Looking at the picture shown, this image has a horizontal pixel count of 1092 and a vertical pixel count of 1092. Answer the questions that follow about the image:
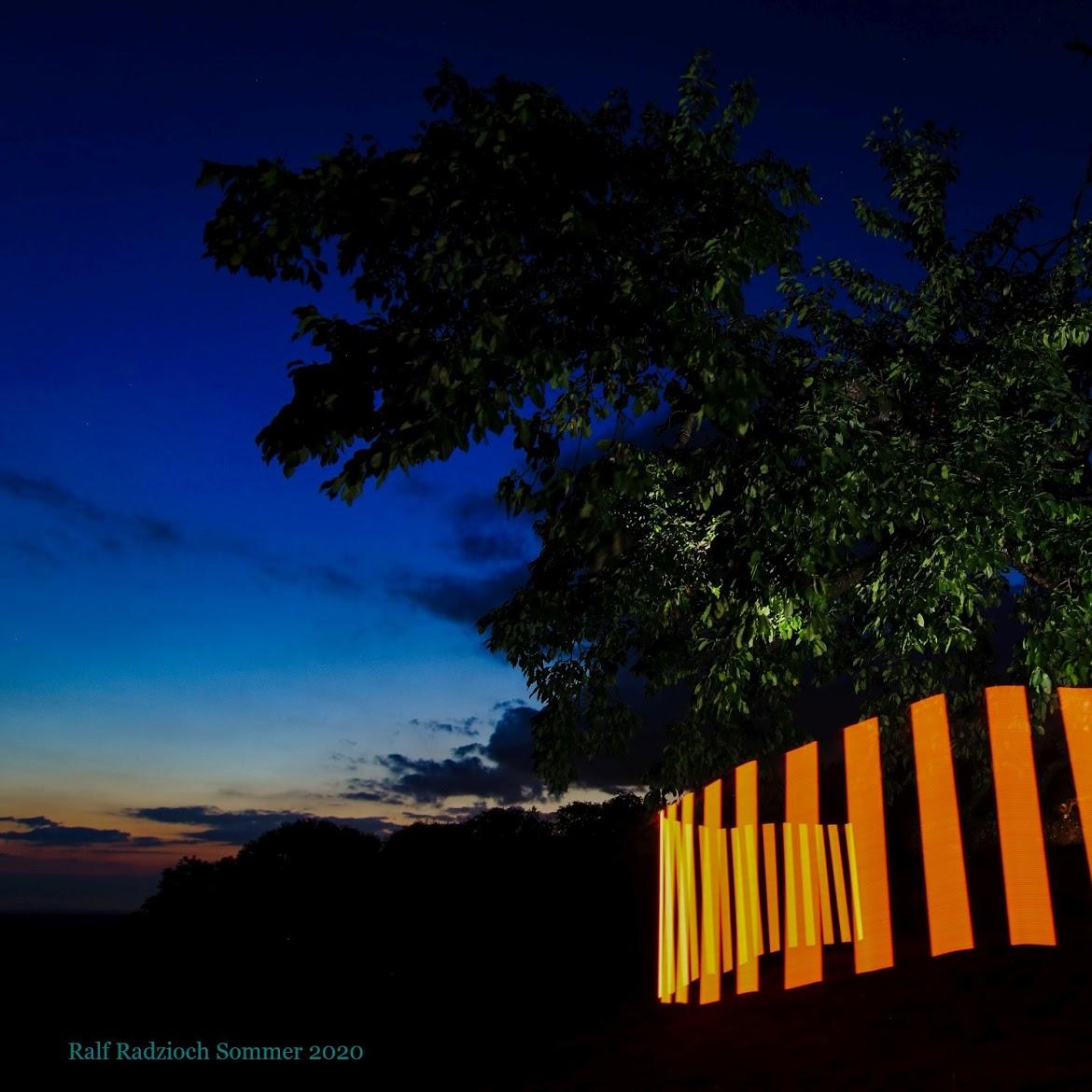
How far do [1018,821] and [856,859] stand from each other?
40.6 inches

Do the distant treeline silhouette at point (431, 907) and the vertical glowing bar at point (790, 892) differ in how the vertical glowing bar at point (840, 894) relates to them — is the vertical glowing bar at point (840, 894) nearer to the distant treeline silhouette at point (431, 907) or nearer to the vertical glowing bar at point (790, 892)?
the vertical glowing bar at point (790, 892)

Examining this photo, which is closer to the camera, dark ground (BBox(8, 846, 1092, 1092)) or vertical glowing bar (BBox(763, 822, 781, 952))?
vertical glowing bar (BBox(763, 822, 781, 952))

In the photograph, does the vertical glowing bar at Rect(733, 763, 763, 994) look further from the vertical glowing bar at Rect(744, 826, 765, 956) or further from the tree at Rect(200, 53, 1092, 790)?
the tree at Rect(200, 53, 1092, 790)


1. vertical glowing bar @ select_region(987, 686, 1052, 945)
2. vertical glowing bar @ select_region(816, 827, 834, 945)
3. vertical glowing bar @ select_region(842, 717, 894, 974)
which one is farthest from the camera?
vertical glowing bar @ select_region(816, 827, 834, 945)

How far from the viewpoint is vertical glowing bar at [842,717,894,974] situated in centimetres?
510

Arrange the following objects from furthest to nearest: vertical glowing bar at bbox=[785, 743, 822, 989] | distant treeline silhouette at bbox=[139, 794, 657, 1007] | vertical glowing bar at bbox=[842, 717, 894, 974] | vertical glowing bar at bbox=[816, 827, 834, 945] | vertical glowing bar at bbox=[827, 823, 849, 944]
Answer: distant treeline silhouette at bbox=[139, 794, 657, 1007], vertical glowing bar at bbox=[827, 823, 849, 944], vertical glowing bar at bbox=[816, 827, 834, 945], vertical glowing bar at bbox=[785, 743, 822, 989], vertical glowing bar at bbox=[842, 717, 894, 974]

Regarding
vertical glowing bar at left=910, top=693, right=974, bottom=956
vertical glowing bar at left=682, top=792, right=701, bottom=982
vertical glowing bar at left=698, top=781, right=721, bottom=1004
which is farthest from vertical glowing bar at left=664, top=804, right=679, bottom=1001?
vertical glowing bar at left=910, top=693, right=974, bottom=956

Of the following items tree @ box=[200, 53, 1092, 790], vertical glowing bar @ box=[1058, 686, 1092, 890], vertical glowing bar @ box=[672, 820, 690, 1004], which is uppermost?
tree @ box=[200, 53, 1092, 790]

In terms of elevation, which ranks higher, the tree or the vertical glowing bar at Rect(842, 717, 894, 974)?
the tree

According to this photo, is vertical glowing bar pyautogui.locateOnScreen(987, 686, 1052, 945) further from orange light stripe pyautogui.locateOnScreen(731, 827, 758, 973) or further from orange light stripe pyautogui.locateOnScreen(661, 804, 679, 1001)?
orange light stripe pyautogui.locateOnScreen(661, 804, 679, 1001)

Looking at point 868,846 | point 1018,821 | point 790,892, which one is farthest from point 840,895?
point 1018,821

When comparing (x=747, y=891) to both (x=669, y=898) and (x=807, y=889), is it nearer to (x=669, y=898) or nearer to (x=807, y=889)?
(x=807, y=889)

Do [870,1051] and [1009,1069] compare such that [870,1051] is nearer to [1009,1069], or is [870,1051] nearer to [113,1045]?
[1009,1069]

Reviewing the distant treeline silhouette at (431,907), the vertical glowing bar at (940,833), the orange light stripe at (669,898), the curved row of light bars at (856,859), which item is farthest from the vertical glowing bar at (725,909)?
the distant treeline silhouette at (431,907)
